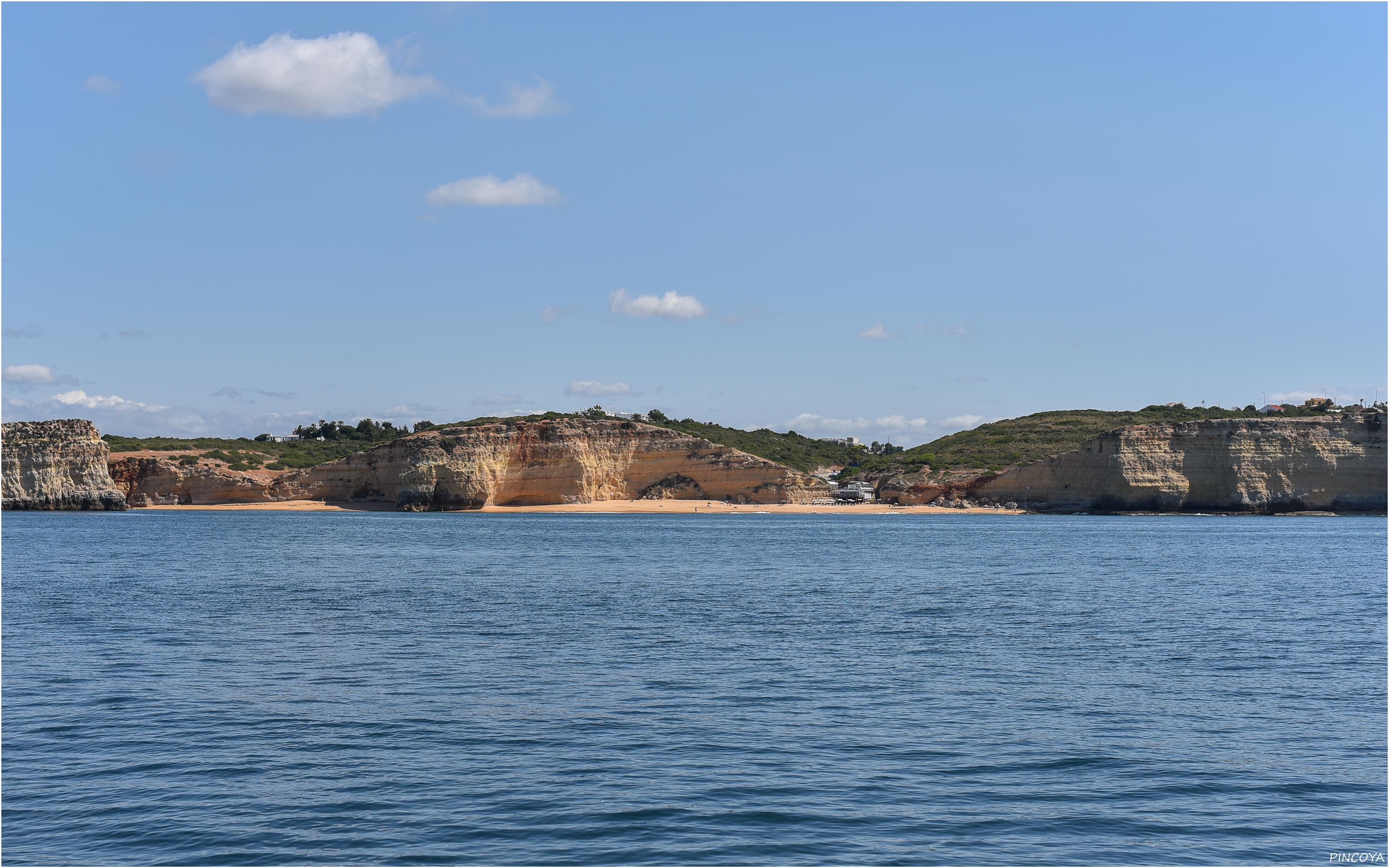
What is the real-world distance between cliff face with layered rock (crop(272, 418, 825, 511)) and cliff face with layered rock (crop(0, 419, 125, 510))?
Result: 54.9 ft

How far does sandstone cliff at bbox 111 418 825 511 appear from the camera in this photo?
10512 centimetres

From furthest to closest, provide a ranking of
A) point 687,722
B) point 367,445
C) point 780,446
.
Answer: point 780,446, point 367,445, point 687,722

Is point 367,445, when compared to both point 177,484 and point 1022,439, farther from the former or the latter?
point 1022,439

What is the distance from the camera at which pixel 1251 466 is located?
97.1m

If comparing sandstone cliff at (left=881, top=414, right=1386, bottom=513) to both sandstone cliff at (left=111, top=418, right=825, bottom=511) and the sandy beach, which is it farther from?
sandstone cliff at (left=111, top=418, right=825, bottom=511)

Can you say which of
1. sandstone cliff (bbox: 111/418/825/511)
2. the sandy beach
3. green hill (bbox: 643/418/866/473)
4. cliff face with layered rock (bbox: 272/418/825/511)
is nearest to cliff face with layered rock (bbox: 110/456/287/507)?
sandstone cliff (bbox: 111/418/825/511)

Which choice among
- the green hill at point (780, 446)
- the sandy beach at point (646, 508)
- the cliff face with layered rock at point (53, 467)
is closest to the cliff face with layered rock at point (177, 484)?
the sandy beach at point (646, 508)

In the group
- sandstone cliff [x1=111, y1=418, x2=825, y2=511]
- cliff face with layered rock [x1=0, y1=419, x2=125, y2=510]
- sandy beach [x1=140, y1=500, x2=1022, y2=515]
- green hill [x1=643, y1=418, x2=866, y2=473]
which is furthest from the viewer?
green hill [x1=643, y1=418, x2=866, y2=473]

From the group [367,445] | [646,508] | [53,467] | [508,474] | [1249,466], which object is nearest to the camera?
[53,467]

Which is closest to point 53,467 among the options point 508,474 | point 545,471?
point 508,474

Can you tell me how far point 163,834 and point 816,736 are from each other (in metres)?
8.63

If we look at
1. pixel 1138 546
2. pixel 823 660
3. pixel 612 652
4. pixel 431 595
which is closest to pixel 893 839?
pixel 823 660

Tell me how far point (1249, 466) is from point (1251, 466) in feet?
0.52

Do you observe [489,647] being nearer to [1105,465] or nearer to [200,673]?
[200,673]
